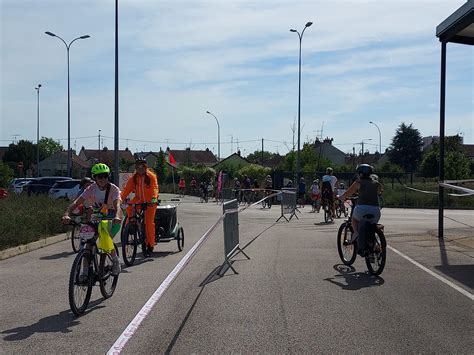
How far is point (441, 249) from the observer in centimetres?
1338

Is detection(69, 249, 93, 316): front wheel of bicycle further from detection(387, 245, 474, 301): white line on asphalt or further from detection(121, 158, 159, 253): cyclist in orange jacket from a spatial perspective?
detection(387, 245, 474, 301): white line on asphalt

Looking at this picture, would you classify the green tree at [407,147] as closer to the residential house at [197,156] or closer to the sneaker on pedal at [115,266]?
the residential house at [197,156]

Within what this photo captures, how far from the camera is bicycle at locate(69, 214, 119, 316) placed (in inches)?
277

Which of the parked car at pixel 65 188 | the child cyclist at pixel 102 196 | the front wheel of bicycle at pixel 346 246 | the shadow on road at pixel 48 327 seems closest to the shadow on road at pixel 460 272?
the front wheel of bicycle at pixel 346 246

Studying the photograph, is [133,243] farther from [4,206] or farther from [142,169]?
[4,206]

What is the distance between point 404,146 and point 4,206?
85027 millimetres

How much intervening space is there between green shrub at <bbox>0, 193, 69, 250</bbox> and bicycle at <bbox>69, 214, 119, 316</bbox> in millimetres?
5524

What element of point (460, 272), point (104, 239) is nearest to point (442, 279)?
point (460, 272)

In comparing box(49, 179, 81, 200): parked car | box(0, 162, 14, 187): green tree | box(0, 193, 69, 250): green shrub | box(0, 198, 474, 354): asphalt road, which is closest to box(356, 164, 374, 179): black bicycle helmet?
box(0, 198, 474, 354): asphalt road

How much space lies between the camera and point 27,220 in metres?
14.7

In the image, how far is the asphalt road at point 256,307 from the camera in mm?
6137

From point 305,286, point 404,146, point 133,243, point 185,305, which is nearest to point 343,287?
point 305,286

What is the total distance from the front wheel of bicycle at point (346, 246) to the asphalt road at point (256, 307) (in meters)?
0.25

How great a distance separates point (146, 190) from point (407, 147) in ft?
290
